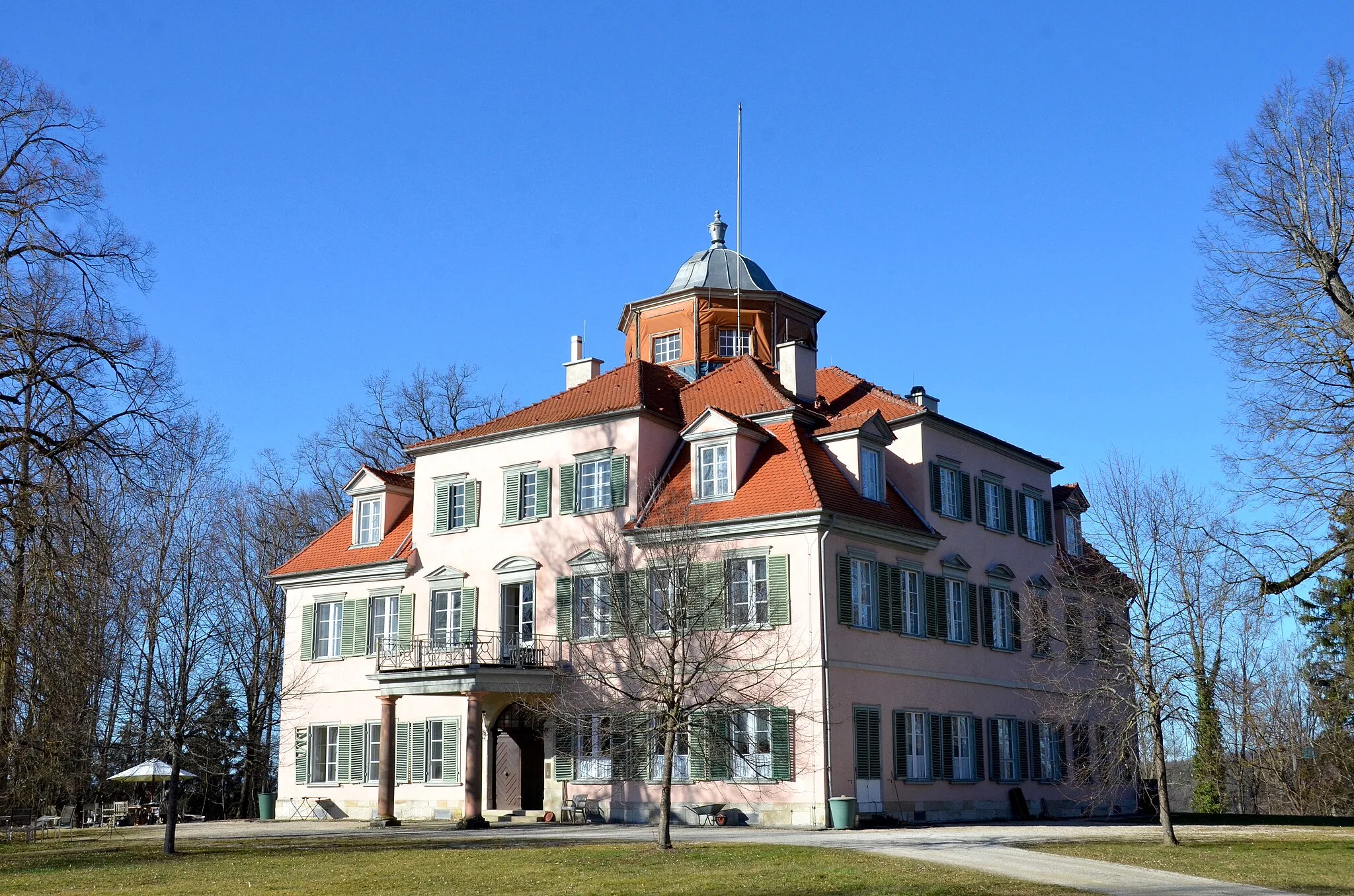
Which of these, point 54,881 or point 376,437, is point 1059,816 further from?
point 376,437

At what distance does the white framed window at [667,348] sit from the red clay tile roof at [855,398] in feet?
15.1

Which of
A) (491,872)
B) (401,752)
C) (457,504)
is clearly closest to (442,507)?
(457,504)

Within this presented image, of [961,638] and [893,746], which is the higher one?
[961,638]

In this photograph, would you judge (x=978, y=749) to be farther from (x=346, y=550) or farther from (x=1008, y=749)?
(x=346, y=550)

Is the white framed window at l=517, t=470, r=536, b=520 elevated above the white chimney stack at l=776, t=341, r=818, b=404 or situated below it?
below

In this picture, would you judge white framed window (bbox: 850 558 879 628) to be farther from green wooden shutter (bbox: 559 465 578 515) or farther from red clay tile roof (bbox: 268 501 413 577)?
red clay tile roof (bbox: 268 501 413 577)

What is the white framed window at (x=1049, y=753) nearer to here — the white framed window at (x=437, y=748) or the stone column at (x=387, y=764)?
the white framed window at (x=437, y=748)

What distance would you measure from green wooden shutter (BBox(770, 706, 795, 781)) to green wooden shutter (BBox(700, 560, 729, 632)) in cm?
293

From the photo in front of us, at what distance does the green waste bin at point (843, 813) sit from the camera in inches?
1139

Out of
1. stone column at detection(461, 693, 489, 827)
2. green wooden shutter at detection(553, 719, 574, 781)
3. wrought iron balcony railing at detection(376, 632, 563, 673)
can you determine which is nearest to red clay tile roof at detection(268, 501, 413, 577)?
wrought iron balcony railing at detection(376, 632, 563, 673)

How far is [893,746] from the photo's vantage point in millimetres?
31922

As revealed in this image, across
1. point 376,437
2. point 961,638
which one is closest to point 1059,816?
point 961,638

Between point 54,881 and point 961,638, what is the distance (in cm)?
2315

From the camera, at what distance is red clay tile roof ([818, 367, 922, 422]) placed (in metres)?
36.0
